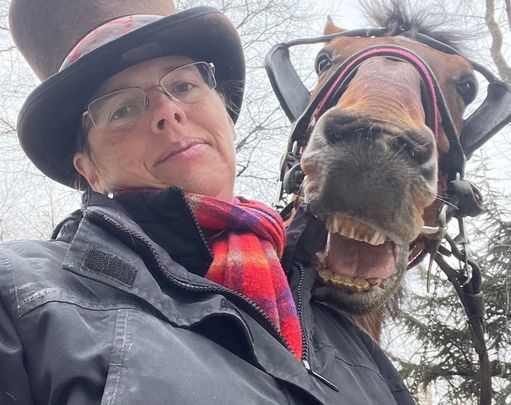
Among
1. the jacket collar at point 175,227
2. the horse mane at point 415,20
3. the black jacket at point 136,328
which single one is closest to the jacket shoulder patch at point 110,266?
the black jacket at point 136,328

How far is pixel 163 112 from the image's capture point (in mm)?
1663

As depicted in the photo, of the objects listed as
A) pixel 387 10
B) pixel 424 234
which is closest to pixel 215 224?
pixel 424 234

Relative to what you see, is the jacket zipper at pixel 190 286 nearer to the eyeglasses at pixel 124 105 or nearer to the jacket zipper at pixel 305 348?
the jacket zipper at pixel 305 348

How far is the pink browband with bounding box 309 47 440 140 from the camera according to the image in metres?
2.20

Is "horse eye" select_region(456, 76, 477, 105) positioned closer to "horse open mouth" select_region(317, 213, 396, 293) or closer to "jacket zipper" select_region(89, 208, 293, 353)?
"horse open mouth" select_region(317, 213, 396, 293)

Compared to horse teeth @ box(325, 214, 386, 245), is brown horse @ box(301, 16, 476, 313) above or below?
above

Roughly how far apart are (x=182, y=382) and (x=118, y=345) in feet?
0.47

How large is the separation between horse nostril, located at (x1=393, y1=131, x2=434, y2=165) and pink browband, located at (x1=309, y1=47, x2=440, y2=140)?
422mm

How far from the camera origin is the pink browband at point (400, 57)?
2.20 m

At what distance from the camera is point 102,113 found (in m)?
1.71

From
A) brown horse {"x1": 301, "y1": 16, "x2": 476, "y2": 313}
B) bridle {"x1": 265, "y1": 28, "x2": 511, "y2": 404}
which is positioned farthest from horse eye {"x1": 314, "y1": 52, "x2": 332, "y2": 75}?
brown horse {"x1": 301, "y1": 16, "x2": 476, "y2": 313}

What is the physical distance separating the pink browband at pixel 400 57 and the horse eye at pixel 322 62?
38cm

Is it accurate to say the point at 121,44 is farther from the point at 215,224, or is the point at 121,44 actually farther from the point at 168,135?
the point at 215,224

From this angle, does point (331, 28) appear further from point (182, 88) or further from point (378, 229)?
point (378, 229)
